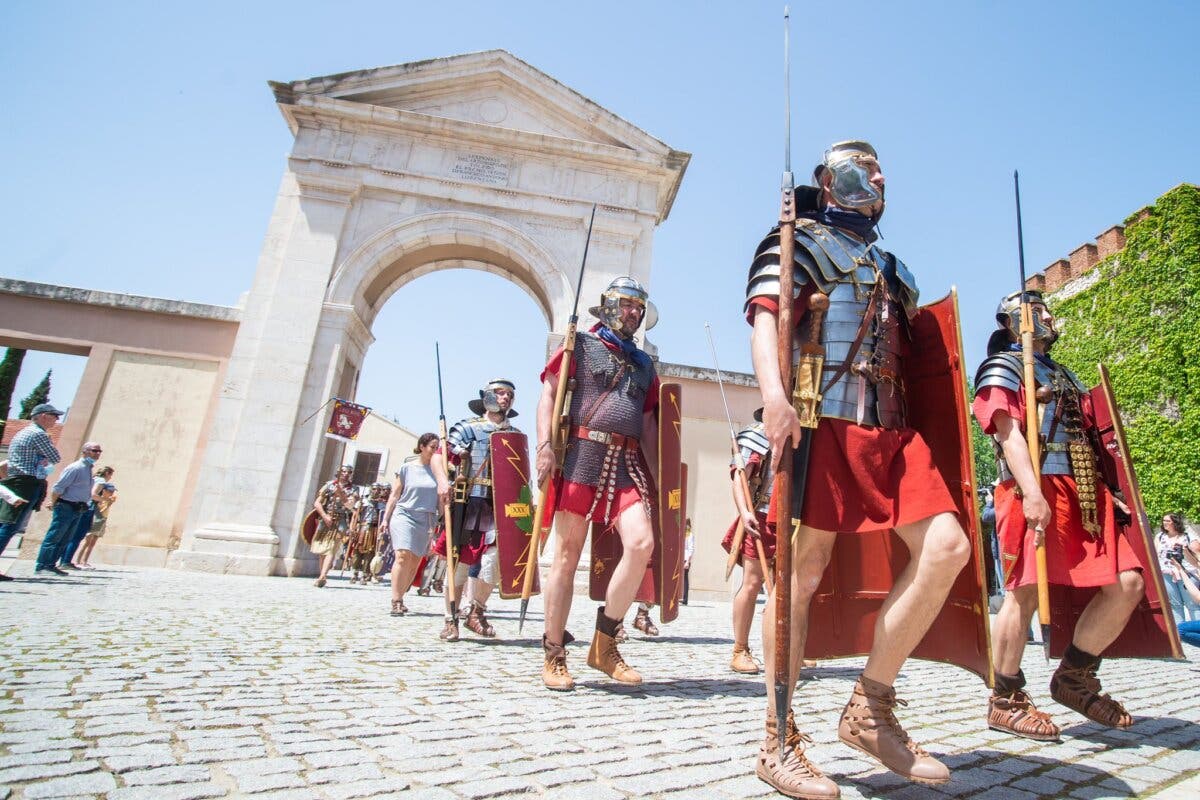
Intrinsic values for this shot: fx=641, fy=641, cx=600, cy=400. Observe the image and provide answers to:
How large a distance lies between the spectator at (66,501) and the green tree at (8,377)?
28564 mm

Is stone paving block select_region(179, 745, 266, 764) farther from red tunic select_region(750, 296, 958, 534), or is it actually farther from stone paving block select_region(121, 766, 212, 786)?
red tunic select_region(750, 296, 958, 534)

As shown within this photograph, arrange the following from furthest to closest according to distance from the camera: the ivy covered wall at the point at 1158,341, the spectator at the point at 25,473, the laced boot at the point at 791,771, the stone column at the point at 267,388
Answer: the ivy covered wall at the point at 1158,341 → the stone column at the point at 267,388 → the spectator at the point at 25,473 → the laced boot at the point at 791,771

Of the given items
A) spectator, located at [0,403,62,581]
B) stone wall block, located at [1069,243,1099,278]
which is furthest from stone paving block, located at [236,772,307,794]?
stone wall block, located at [1069,243,1099,278]

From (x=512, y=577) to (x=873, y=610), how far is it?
8.30ft

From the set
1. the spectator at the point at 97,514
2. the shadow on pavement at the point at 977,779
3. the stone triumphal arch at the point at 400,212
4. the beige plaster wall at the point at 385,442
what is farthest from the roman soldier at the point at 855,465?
the beige plaster wall at the point at 385,442

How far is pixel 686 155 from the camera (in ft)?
41.8

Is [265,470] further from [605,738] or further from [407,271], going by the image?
[605,738]

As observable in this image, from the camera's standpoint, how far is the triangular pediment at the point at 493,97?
1255 cm

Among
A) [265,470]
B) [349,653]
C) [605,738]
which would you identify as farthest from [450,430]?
[265,470]

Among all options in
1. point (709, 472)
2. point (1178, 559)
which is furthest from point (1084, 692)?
point (709, 472)

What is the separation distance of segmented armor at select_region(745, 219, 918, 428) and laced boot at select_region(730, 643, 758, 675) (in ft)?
7.97

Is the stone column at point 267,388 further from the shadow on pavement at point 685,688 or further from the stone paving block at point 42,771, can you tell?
the stone paving block at point 42,771

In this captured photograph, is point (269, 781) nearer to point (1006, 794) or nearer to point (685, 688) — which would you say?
point (1006, 794)

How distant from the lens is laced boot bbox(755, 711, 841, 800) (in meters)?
1.65
